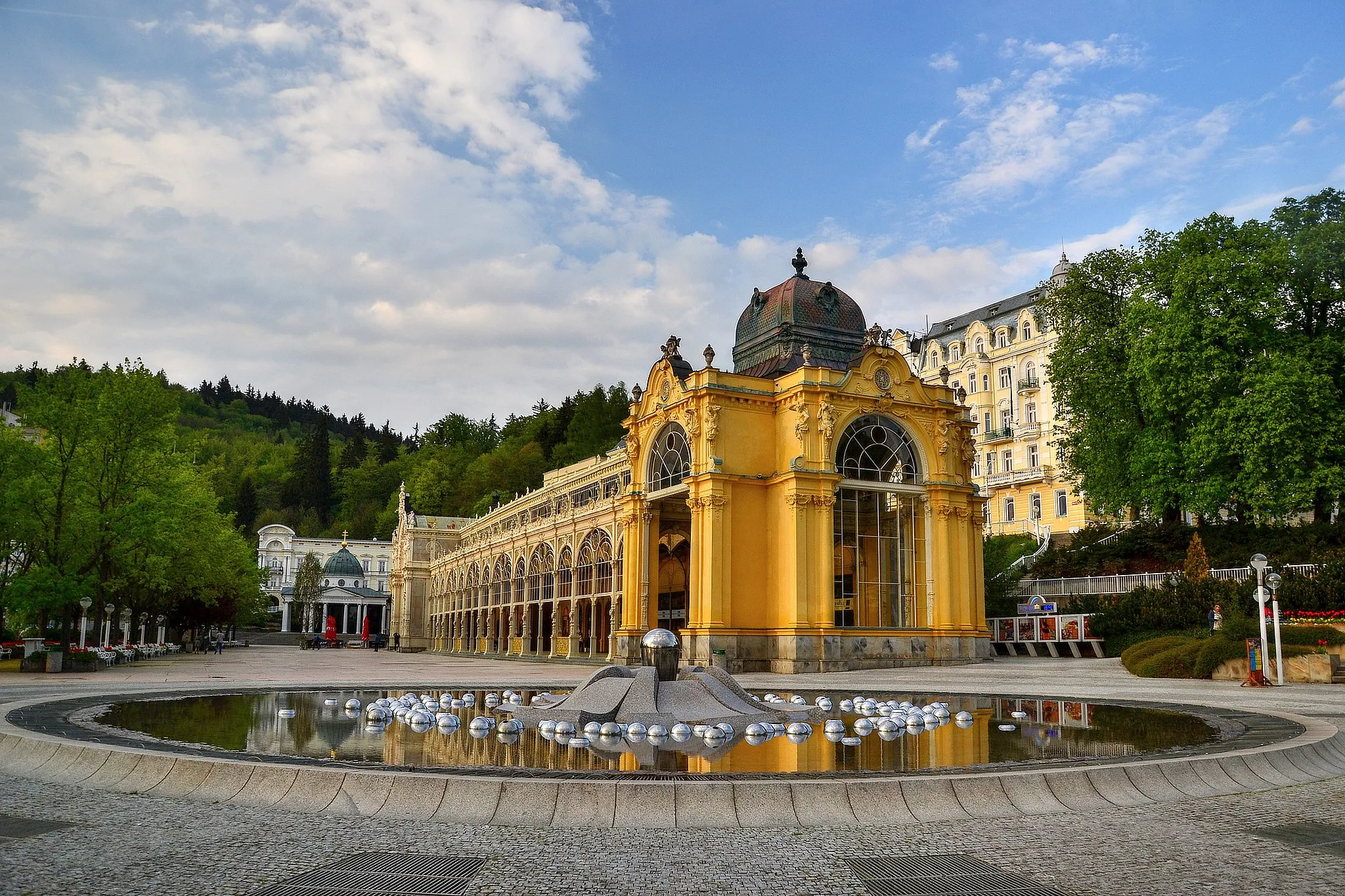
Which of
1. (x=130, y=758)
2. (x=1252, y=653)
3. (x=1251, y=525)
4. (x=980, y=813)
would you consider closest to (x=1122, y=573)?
(x=1251, y=525)

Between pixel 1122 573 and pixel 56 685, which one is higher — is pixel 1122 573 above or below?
above

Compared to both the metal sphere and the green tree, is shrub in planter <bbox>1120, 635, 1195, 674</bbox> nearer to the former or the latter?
the metal sphere

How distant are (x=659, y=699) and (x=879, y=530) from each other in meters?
27.4

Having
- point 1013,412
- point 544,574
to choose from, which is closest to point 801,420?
point 544,574

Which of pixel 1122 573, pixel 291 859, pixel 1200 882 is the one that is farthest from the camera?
pixel 1122 573

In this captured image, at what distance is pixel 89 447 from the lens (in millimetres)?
38781

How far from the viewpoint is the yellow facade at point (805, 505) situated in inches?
1528

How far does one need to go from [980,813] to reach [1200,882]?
7.50 ft

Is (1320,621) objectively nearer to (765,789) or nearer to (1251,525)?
(1251,525)

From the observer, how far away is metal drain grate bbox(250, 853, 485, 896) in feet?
22.3

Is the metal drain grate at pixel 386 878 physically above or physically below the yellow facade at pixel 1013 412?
below

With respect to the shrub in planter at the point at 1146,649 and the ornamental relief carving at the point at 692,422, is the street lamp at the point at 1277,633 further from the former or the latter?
the ornamental relief carving at the point at 692,422

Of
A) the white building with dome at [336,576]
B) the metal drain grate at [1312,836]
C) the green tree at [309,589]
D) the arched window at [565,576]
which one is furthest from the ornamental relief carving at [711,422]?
the white building with dome at [336,576]

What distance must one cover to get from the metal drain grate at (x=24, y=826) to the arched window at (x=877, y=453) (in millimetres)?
33665
